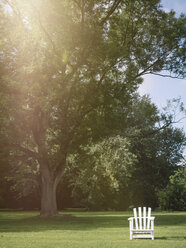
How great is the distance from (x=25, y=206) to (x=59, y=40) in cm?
2649

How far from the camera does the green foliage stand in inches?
1227

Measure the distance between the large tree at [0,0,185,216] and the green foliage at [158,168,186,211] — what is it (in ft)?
34.3

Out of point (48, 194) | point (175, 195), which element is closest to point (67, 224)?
point (48, 194)

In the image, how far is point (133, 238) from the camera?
40.8ft

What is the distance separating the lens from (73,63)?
2244 centimetres

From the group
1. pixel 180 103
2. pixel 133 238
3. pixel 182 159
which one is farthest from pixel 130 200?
pixel 133 238

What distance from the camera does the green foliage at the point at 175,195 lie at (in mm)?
31172

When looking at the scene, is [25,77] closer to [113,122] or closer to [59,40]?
[59,40]

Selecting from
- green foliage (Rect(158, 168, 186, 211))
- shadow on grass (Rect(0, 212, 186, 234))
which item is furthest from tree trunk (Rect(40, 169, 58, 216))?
green foliage (Rect(158, 168, 186, 211))

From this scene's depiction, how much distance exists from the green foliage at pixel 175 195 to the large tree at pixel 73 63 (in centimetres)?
1045

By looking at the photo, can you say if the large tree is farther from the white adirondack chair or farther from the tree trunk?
the white adirondack chair

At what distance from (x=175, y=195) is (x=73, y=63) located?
15204 millimetres

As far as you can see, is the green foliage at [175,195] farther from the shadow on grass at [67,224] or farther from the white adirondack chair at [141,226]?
the white adirondack chair at [141,226]

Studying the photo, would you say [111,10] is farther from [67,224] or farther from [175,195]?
[175,195]
